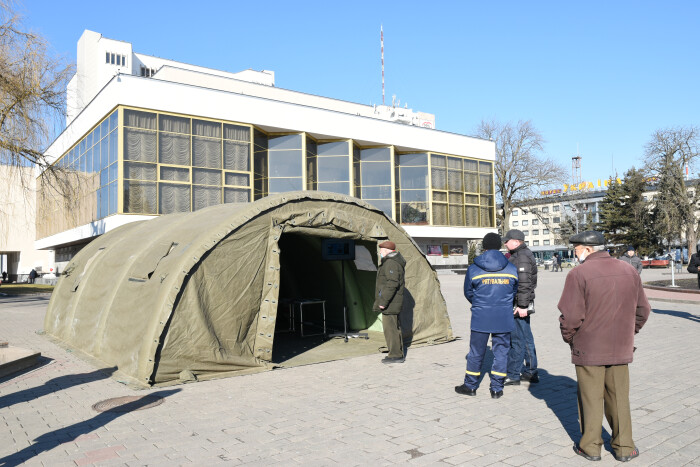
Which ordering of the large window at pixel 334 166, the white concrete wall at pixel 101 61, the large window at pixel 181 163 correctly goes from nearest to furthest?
the large window at pixel 181 163
the large window at pixel 334 166
the white concrete wall at pixel 101 61

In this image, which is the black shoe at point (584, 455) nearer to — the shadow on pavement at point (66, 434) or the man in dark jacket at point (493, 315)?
the man in dark jacket at point (493, 315)

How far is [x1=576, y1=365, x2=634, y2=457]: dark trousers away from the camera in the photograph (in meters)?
4.23

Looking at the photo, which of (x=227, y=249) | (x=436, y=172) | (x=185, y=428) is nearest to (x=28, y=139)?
(x=227, y=249)

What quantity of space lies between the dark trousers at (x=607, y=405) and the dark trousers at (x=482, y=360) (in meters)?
1.90

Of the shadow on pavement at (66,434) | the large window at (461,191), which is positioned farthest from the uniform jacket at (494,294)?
the large window at (461,191)

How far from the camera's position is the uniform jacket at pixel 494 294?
621cm

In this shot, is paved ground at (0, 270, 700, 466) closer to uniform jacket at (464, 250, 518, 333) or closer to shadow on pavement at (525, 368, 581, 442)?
shadow on pavement at (525, 368, 581, 442)

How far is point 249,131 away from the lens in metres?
30.7

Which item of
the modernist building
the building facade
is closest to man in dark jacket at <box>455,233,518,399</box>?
the modernist building

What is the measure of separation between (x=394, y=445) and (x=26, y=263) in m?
59.2

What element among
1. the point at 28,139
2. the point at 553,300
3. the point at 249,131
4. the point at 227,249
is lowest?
the point at 553,300

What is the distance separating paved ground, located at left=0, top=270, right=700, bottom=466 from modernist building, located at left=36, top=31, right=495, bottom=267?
648 inches

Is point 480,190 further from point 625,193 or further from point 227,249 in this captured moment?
point 227,249

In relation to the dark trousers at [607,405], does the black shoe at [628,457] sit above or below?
below
